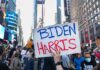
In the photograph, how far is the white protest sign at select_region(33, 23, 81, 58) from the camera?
5613 millimetres

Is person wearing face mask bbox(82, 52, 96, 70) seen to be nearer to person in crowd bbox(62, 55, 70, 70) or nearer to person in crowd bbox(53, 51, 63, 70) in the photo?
person in crowd bbox(62, 55, 70, 70)

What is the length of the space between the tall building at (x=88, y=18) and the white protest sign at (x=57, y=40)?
267 feet

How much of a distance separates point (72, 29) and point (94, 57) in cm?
465

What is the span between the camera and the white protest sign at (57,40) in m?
5.61

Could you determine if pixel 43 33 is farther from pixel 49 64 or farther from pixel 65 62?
pixel 65 62

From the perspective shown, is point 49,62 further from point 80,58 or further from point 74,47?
point 80,58

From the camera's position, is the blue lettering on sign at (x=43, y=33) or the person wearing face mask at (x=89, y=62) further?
the person wearing face mask at (x=89, y=62)

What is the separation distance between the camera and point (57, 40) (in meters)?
5.70

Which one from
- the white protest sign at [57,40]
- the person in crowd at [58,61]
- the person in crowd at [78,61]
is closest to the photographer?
the person in crowd at [58,61]

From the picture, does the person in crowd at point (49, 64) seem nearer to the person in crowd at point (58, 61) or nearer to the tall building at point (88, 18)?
the person in crowd at point (58, 61)

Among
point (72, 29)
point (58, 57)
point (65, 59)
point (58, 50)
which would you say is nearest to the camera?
point (58, 57)

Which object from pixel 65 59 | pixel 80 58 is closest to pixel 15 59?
pixel 80 58

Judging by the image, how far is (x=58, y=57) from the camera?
5.08 m

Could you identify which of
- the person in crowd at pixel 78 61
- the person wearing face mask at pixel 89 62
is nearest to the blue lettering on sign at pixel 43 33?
the person wearing face mask at pixel 89 62
